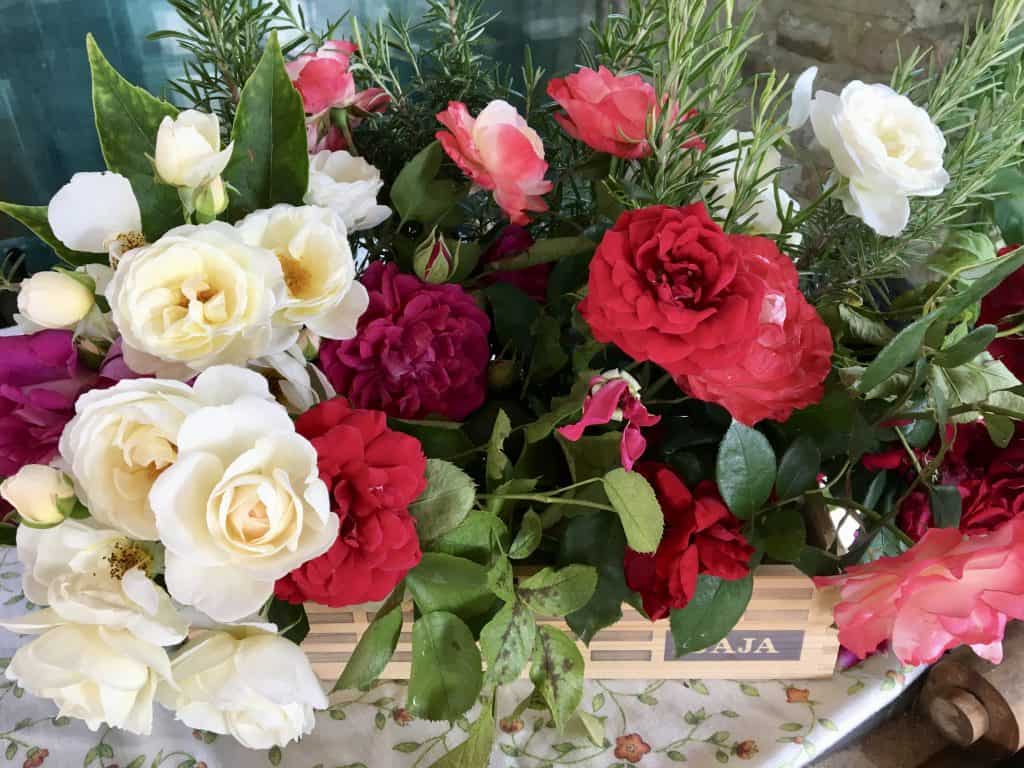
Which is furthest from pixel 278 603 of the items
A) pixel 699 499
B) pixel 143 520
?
pixel 699 499

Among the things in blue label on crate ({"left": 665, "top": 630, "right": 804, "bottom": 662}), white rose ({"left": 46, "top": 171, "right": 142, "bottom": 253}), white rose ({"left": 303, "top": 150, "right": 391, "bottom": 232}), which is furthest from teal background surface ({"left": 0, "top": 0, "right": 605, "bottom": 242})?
blue label on crate ({"left": 665, "top": 630, "right": 804, "bottom": 662})

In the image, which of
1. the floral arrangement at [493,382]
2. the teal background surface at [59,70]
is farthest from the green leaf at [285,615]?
the teal background surface at [59,70]

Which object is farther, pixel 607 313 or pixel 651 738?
pixel 651 738

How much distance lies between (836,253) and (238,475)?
46cm

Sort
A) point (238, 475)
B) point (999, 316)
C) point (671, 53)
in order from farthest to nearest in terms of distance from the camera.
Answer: point (999, 316)
point (671, 53)
point (238, 475)

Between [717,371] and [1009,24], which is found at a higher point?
[1009,24]

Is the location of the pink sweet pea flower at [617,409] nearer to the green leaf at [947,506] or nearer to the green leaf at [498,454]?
the green leaf at [498,454]

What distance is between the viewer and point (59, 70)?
1.95m

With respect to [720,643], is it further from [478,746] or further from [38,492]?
[38,492]

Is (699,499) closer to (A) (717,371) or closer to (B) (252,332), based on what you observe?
(A) (717,371)

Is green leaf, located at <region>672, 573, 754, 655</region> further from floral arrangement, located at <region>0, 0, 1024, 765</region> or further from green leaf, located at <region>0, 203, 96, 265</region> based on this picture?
green leaf, located at <region>0, 203, 96, 265</region>

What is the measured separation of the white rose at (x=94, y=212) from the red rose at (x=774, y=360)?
1.07 feet

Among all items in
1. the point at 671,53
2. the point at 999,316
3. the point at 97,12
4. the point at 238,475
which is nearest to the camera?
the point at 238,475

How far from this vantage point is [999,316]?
0.57 metres
